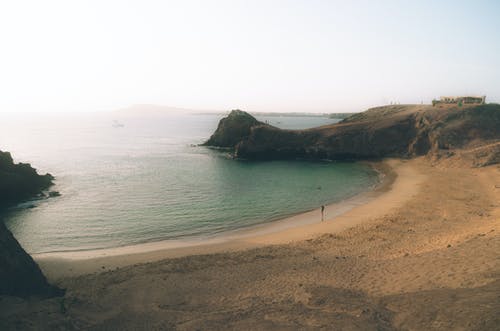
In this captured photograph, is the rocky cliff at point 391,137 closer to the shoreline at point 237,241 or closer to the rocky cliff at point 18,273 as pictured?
the shoreline at point 237,241

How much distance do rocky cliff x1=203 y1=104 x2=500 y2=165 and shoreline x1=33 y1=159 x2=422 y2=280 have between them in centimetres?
2897

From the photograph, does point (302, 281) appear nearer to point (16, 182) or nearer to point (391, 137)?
point (16, 182)

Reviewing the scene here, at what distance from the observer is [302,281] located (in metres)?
17.5

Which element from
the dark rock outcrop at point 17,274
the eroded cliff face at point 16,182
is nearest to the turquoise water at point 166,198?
the eroded cliff face at point 16,182

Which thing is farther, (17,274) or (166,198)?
(166,198)

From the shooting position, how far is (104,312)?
48.5 ft

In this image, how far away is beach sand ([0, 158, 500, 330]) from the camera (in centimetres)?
1313

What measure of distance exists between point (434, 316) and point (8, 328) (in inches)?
656

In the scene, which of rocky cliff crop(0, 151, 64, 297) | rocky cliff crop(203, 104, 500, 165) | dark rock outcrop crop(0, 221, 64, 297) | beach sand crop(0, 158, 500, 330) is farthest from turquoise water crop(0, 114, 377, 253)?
dark rock outcrop crop(0, 221, 64, 297)

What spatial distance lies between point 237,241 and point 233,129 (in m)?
63.3

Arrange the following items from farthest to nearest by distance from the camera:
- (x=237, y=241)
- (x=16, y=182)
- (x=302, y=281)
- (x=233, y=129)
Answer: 1. (x=233, y=129)
2. (x=16, y=182)
3. (x=237, y=241)
4. (x=302, y=281)

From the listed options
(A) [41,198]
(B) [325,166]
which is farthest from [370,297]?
(B) [325,166]

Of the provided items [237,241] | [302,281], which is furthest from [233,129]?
[302,281]

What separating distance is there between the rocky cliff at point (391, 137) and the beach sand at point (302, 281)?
37244 mm
